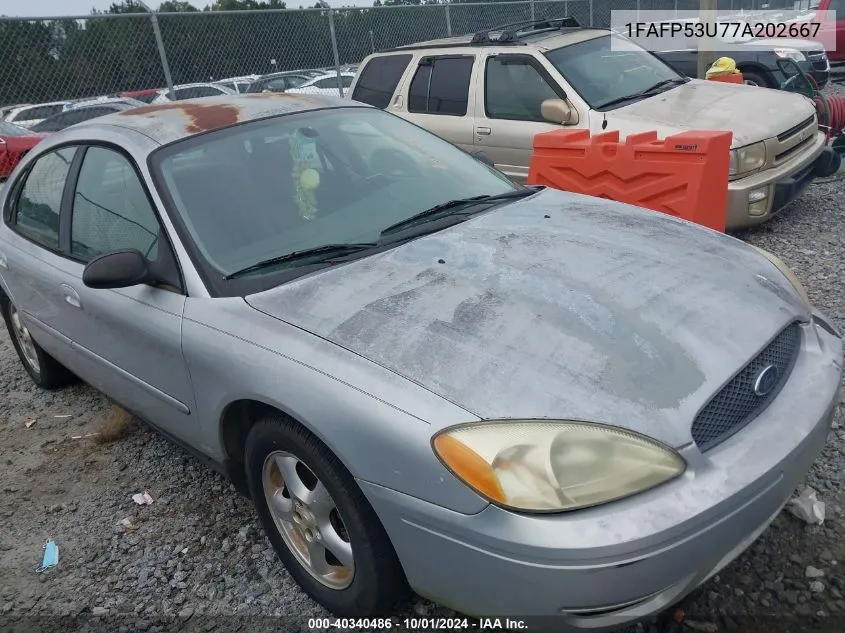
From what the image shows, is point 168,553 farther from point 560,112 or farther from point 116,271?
point 560,112

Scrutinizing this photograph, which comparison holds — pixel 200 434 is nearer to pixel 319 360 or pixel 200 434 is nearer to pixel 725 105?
pixel 319 360

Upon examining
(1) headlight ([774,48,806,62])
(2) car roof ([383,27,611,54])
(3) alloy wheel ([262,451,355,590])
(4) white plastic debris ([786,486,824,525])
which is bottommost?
(4) white plastic debris ([786,486,824,525])

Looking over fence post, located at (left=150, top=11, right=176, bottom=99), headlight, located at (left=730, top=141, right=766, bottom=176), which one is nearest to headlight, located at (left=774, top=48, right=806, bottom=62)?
headlight, located at (left=730, top=141, right=766, bottom=176)

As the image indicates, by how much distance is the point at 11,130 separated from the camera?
13867 millimetres

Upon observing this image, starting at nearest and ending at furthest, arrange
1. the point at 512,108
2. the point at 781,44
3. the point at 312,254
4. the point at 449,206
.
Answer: the point at 312,254 < the point at 449,206 < the point at 512,108 < the point at 781,44

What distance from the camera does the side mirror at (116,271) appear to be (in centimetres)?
257

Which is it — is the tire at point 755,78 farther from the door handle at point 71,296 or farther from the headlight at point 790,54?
the door handle at point 71,296

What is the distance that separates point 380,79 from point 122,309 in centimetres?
540

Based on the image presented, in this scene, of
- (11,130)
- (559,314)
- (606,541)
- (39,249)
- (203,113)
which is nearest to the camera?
(606,541)

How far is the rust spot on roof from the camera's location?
122 inches

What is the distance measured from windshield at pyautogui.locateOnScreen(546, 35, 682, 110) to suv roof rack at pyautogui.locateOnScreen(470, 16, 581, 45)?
0.55 meters

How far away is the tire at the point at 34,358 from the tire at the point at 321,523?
2453 millimetres

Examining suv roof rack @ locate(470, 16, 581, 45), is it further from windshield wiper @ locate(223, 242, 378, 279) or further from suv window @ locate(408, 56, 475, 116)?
windshield wiper @ locate(223, 242, 378, 279)

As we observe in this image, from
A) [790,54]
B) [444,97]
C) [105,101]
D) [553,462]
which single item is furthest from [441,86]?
[105,101]
